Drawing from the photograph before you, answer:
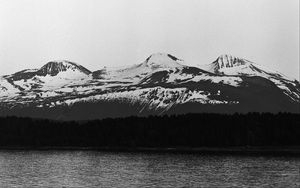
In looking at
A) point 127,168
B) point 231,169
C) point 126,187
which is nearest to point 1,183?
point 126,187

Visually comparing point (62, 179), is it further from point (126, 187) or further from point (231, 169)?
point (231, 169)

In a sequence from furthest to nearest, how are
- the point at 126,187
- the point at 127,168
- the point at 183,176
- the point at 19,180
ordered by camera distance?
the point at 127,168 → the point at 183,176 → the point at 19,180 → the point at 126,187

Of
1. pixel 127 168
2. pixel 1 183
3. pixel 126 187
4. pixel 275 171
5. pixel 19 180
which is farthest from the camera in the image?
pixel 127 168

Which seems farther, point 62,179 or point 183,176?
point 183,176

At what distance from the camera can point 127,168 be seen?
438 ft

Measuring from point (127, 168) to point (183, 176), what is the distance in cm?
2472

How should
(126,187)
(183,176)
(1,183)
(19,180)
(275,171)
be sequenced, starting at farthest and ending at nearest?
1. (275,171)
2. (183,176)
3. (19,180)
4. (1,183)
5. (126,187)

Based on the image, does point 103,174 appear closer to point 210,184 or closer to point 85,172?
point 85,172

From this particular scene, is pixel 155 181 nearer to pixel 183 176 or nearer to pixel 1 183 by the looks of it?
pixel 183 176

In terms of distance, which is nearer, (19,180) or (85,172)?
(19,180)

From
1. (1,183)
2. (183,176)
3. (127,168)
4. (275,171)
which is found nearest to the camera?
(1,183)

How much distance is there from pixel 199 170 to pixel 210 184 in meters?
31.4

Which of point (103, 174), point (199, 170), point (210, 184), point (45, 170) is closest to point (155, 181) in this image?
point (210, 184)

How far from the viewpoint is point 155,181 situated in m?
101
